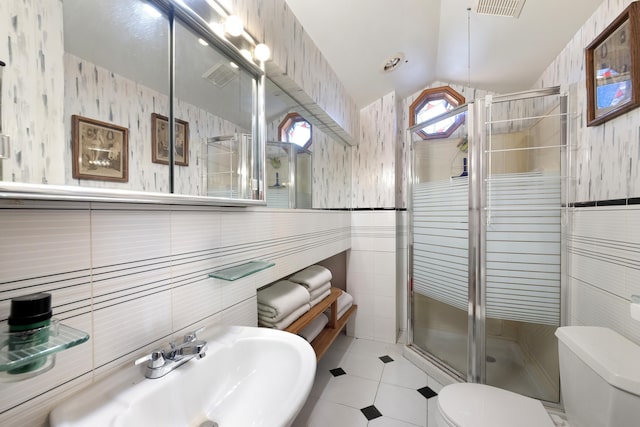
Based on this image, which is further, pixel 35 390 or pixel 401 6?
pixel 401 6

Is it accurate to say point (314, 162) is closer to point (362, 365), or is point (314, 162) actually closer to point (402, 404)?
point (362, 365)

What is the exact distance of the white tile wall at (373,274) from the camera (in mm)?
2496

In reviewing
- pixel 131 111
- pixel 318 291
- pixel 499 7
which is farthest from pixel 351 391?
pixel 499 7

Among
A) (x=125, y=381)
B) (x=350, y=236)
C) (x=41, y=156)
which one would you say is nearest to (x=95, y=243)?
(x=41, y=156)

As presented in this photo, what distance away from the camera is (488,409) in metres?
1.15

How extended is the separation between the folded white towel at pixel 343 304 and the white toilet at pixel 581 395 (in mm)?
1056

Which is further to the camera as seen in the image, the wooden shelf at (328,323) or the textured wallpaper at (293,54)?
the wooden shelf at (328,323)

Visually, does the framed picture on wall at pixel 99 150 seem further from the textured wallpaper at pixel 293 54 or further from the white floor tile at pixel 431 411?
the white floor tile at pixel 431 411

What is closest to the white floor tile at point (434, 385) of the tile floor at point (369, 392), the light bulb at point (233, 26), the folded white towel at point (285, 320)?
the tile floor at point (369, 392)

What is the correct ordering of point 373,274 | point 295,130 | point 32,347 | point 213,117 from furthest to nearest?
point 373,274 < point 295,130 < point 213,117 < point 32,347

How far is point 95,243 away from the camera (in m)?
0.62

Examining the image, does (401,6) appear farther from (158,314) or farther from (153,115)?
(158,314)

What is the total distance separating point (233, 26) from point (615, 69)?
1774 mm

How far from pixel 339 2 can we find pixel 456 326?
2388mm
